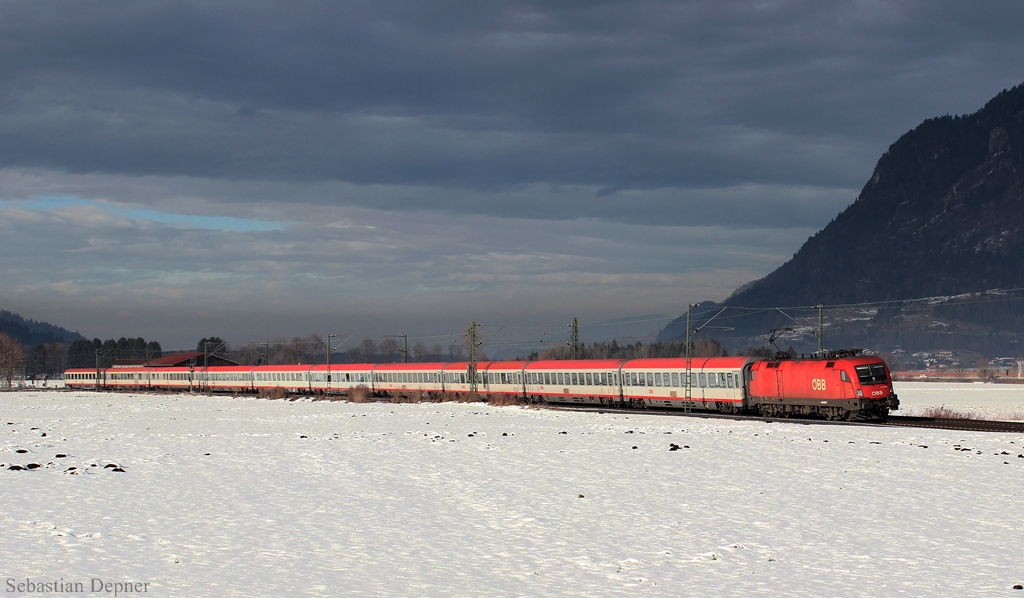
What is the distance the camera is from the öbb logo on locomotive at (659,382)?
46406 mm

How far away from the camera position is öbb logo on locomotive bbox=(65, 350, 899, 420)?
46406 millimetres

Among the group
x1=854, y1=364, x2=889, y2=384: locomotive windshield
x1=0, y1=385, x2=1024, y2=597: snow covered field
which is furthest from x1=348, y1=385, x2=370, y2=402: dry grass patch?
x1=854, y1=364, x2=889, y2=384: locomotive windshield

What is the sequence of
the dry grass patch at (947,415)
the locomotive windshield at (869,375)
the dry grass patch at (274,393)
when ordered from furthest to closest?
the dry grass patch at (274,393) → the dry grass patch at (947,415) → the locomotive windshield at (869,375)

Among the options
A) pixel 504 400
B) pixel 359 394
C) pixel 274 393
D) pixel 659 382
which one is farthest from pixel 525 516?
pixel 274 393

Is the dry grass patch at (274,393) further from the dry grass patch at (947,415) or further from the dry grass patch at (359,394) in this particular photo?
the dry grass patch at (947,415)

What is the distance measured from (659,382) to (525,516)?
4148cm

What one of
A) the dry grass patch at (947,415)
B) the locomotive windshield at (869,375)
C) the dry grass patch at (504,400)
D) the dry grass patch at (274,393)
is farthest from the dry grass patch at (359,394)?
the locomotive windshield at (869,375)

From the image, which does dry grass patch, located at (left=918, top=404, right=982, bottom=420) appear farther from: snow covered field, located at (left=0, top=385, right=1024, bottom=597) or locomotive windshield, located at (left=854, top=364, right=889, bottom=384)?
snow covered field, located at (left=0, top=385, right=1024, bottom=597)

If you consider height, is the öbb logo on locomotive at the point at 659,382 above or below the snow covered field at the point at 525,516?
above

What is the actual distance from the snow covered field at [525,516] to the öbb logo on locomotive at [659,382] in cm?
976

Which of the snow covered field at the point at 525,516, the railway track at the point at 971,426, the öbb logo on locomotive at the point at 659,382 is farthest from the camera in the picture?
the öbb logo on locomotive at the point at 659,382

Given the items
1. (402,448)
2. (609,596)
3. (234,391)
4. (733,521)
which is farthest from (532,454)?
(234,391)

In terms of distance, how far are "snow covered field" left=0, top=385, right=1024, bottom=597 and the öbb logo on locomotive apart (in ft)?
32.0

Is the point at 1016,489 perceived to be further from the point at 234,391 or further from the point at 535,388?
the point at 234,391
